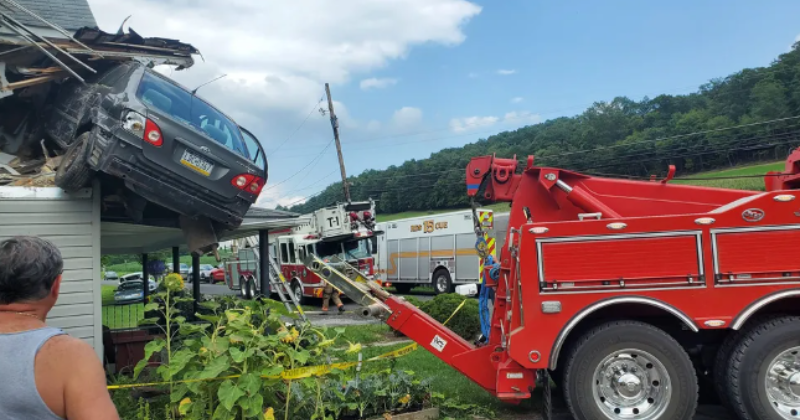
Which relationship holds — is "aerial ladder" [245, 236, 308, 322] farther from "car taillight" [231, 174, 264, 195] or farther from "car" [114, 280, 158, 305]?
"car" [114, 280, 158, 305]

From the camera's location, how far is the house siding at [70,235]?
582 centimetres

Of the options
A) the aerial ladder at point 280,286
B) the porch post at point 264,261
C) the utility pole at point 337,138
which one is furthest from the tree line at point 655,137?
the porch post at point 264,261

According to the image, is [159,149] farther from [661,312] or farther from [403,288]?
[403,288]

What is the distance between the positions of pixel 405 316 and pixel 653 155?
117ft

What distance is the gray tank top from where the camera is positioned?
1767mm

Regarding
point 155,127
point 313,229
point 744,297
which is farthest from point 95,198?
point 313,229

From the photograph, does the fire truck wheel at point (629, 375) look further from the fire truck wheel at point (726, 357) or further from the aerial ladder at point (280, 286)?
the aerial ladder at point (280, 286)

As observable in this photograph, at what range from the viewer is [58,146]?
23.4ft

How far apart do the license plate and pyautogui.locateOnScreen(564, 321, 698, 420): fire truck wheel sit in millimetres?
3948

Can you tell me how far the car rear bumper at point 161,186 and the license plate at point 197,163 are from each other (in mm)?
158

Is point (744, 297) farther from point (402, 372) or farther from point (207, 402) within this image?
point (207, 402)

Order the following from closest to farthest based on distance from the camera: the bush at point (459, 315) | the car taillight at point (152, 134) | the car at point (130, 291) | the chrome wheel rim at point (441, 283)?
the car taillight at point (152, 134), the bush at point (459, 315), the chrome wheel rim at point (441, 283), the car at point (130, 291)

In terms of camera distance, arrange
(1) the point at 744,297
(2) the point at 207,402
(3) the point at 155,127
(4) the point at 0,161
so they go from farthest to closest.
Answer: (4) the point at 0,161, (3) the point at 155,127, (1) the point at 744,297, (2) the point at 207,402

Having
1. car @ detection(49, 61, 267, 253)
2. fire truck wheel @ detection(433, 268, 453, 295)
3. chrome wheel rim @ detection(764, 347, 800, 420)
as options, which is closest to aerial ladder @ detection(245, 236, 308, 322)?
car @ detection(49, 61, 267, 253)
